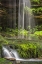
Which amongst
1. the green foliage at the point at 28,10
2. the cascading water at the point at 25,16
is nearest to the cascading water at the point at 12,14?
the cascading water at the point at 25,16

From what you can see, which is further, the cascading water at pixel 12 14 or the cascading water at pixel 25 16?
the cascading water at pixel 12 14

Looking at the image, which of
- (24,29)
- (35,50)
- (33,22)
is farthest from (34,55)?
(33,22)

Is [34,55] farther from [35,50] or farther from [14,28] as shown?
[14,28]

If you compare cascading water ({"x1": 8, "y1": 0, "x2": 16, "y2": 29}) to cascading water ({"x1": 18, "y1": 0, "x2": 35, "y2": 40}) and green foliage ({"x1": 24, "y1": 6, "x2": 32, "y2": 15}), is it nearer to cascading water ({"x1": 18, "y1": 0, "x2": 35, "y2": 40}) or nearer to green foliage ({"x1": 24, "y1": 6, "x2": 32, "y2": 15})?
cascading water ({"x1": 18, "y1": 0, "x2": 35, "y2": 40})

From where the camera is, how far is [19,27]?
8.91 metres

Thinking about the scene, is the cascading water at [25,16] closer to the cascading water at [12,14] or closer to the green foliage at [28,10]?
the green foliage at [28,10]

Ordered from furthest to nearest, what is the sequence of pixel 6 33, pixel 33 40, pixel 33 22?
pixel 33 22, pixel 6 33, pixel 33 40

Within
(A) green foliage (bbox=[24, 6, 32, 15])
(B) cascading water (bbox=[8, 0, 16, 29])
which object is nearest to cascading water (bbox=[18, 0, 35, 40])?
(A) green foliage (bbox=[24, 6, 32, 15])

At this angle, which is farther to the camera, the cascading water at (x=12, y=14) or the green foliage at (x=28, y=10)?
the cascading water at (x=12, y=14)

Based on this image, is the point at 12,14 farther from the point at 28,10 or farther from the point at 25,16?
the point at 28,10

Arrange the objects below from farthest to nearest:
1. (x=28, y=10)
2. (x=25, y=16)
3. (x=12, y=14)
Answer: (x=12, y=14)
(x=25, y=16)
(x=28, y=10)

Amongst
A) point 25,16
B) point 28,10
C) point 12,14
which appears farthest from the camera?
point 12,14

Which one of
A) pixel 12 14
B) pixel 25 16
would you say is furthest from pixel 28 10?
pixel 12 14

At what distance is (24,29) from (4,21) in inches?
38.9
